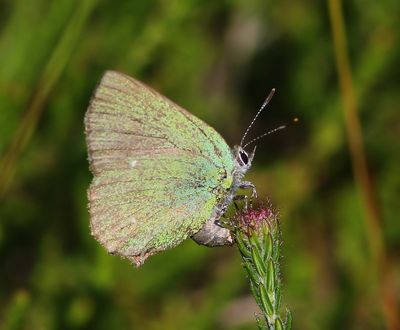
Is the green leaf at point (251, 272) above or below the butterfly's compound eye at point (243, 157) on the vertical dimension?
below

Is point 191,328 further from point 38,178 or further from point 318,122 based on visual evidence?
point 318,122

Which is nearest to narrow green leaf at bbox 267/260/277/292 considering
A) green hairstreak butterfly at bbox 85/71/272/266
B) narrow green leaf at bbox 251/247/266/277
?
narrow green leaf at bbox 251/247/266/277

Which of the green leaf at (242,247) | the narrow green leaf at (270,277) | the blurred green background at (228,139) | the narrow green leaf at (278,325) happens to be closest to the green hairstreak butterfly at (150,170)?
the green leaf at (242,247)

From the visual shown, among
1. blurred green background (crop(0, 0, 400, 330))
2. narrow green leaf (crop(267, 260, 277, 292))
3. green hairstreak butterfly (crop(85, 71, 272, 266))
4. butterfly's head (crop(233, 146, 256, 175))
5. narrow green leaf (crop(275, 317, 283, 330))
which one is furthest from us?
blurred green background (crop(0, 0, 400, 330))

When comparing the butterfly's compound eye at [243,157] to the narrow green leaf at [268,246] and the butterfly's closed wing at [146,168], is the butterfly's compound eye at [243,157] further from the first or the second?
the narrow green leaf at [268,246]

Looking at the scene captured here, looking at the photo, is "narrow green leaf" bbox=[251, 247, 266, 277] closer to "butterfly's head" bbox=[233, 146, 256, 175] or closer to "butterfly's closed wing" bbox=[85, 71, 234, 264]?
"butterfly's closed wing" bbox=[85, 71, 234, 264]
